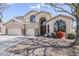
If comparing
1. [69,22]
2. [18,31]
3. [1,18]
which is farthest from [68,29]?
[1,18]

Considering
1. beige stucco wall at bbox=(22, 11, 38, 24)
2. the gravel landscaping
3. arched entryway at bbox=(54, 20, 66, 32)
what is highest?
beige stucco wall at bbox=(22, 11, 38, 24)

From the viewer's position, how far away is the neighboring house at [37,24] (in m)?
2.90

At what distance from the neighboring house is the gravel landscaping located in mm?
112

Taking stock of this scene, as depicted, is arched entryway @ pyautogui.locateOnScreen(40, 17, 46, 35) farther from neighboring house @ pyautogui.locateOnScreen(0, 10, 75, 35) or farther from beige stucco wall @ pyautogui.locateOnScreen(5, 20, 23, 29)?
beige stucco wall @ pyautogui.locateOnScreen(5, 20, 23, 29)

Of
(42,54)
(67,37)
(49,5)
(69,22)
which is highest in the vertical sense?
(49,5)

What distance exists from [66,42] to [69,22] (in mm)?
244

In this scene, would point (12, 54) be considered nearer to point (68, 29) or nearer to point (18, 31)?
point (18, 31)

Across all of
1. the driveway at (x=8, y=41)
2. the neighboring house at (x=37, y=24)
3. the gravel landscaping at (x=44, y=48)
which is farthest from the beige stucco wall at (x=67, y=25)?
the driveway at (x=8, y=41)

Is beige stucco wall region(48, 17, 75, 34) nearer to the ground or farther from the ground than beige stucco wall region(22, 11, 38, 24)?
nearer to the ground

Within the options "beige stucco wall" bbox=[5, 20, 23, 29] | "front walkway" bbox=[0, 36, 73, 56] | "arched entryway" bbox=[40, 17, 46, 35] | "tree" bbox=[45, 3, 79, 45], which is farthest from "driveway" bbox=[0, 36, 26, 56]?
"tree" bbox=[45, 3, 79, 45]

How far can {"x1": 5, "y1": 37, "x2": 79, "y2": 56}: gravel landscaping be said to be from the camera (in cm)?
287

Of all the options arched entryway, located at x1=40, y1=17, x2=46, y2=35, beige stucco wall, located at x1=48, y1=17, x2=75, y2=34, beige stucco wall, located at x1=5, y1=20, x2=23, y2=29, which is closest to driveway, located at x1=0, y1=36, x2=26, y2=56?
beige stucco wall, located at x1=5, y1=20, x2=23, y2=29

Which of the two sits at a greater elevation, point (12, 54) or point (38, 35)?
point (38, 35)

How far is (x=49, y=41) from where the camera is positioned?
2.93m
